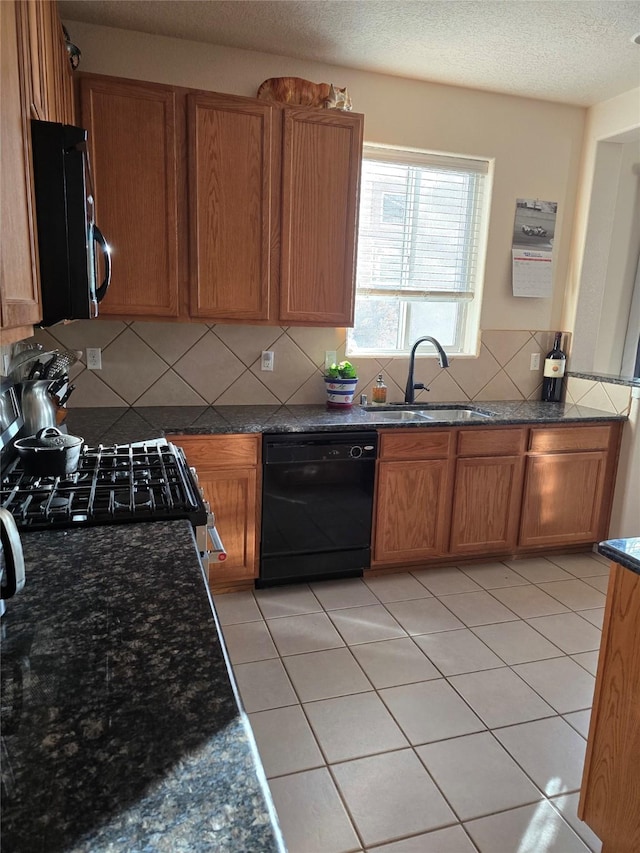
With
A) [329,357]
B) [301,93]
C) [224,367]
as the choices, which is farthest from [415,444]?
[301,93]

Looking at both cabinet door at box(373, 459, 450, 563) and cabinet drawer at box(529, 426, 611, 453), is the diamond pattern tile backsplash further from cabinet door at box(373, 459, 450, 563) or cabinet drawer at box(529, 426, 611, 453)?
cabinet door at box(373, 459, 450, 563)

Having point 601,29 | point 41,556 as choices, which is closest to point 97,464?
point 41,556

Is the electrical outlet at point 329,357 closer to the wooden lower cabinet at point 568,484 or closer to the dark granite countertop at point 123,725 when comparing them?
the wooden lower cabinet at point 568,484

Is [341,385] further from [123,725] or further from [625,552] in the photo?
A: [123,725]

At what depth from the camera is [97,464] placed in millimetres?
1833

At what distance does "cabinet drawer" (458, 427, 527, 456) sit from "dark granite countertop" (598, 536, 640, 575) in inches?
63.5

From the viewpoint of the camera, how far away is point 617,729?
4.69 ft

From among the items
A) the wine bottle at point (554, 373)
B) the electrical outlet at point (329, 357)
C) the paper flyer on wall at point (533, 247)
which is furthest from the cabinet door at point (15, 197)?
the wine bottle at point (554, 373)

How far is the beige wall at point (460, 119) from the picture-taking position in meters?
2.80

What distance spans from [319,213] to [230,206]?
17.3 inches

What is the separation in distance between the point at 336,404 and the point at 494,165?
173 centimetres

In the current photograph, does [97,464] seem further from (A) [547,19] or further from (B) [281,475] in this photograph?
(A) [547,19]

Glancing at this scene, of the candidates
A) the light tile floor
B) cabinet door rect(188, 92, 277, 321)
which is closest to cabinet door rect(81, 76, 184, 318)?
cabinet door rect(188, 92, 277, 321)

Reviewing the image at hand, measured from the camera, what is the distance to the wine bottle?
369 centimetres
